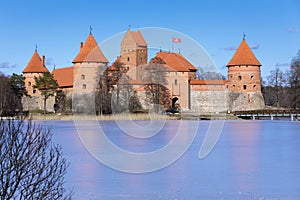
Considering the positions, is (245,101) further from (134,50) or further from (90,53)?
(90,53)

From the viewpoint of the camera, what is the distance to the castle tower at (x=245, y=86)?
31.5 meters

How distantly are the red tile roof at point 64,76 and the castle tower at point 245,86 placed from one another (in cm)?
1177

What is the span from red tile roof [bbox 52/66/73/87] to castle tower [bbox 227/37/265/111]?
11.8 metres

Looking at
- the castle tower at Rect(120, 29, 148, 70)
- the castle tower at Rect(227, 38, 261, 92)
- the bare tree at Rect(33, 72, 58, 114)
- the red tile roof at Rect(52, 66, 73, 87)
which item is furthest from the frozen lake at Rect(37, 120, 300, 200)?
the red tile roof at Rect(52, 66, 73, 87)

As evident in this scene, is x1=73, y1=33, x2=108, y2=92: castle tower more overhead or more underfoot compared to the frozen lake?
more overhead

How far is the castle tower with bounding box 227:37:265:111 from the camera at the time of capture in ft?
103

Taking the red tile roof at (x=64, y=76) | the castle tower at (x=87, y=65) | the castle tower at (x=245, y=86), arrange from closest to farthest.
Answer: the castle tower at (x=87, y=65), the castle tower at (x=245, y=86), the red tile roof at (x=64, y=76)

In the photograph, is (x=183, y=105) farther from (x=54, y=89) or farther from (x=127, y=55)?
(x=54, y=89)

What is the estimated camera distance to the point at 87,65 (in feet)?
102

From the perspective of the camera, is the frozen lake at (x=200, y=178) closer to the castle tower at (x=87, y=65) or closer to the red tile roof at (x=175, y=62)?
the castle tower at (x=87, y=65)

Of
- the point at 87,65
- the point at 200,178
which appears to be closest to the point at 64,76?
the point at 87,65

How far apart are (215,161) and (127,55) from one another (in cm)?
2673

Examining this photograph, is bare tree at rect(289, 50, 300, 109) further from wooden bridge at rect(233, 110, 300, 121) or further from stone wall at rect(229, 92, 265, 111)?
stone wall at rect(229, 92, 265, 111)

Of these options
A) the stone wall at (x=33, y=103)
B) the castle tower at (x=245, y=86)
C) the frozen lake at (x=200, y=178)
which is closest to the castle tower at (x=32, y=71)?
the stone wall at (x=33, y=103)
